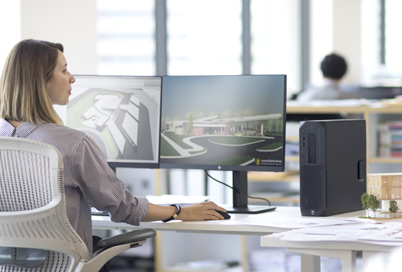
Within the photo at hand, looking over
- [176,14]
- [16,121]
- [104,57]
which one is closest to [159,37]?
[176,14]

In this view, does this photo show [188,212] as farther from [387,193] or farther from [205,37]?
[205,37]

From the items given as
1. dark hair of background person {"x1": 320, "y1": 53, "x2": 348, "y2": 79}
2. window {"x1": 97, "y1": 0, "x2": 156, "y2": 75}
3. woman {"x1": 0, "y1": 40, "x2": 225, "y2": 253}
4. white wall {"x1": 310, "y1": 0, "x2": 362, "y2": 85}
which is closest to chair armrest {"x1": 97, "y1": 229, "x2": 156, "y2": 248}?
woman {"x1": 0, "y1": 40, "x2": 225, "y2": 253}

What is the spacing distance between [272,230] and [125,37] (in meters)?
6.35

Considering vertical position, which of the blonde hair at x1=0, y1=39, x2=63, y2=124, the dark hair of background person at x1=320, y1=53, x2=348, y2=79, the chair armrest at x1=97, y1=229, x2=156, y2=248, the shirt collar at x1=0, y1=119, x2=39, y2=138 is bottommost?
the chair armrest at x1=97, y1=229, x2=156, y2=248

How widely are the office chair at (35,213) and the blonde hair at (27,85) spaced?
228 millimetres

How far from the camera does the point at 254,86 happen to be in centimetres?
283

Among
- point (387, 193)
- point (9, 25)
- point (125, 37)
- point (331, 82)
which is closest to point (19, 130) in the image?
point (387, 193)

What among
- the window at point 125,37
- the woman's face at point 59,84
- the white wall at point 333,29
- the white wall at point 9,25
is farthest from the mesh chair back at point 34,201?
the white wall at point 333,29

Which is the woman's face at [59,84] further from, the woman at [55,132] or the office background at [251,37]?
the office background at [251,37]

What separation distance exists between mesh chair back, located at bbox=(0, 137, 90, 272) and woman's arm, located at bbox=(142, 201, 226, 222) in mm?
350

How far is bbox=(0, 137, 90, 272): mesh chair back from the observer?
6.97ft

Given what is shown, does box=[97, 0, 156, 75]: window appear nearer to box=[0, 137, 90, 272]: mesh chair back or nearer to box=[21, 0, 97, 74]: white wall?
box=[21, 0, 97, 74]: white wall

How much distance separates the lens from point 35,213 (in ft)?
6.94

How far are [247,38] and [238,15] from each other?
255 millimetres
